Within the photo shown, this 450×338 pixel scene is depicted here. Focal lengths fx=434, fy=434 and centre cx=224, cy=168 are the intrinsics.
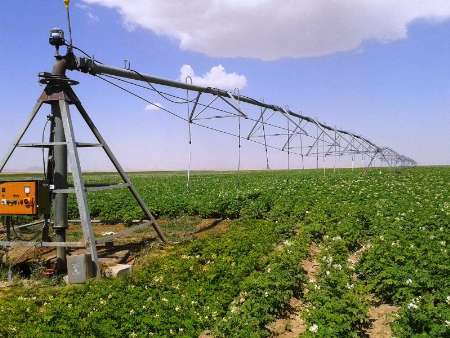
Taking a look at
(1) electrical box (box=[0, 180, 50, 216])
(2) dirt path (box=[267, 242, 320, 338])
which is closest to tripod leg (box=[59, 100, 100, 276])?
(1) electrical box (box=[0, 180, 50, 216])

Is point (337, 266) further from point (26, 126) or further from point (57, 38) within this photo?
point (57, 38)

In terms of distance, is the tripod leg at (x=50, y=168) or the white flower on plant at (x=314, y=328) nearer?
the white flower on plant at (x=314, y=328)

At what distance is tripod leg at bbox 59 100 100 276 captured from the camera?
11531 millimetres

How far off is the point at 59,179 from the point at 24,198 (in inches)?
41.7

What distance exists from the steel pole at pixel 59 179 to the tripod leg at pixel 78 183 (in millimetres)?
362

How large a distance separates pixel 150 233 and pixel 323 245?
7.14m

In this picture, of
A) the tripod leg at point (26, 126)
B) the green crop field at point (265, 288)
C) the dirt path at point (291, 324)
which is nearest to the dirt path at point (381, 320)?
the green crop field at point (265, 288)

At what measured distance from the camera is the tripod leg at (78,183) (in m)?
11.5

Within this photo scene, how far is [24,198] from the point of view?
12180mm

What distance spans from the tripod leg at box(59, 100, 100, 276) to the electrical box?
3.82ft

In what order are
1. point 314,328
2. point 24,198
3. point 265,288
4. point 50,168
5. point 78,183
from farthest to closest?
point 50,168 → point 24,198 → point 78,183 → point 265,288 → point 314,328

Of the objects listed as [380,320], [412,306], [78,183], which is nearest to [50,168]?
[78,183]

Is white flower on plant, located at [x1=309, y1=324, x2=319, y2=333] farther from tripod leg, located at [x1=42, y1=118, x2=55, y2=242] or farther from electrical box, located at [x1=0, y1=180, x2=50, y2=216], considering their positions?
tripod leg, located at [x1=42, y1=118, x2=55, y2=242]

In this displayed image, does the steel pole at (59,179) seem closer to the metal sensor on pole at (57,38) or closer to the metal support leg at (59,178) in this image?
the metal support leg at (59,178)
